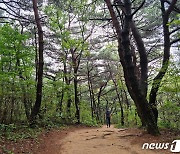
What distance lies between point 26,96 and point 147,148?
706cm

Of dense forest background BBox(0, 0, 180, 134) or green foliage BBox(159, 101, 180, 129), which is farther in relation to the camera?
dense forest background BBox(0, 0, 180, 134)

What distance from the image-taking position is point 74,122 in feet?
57.5

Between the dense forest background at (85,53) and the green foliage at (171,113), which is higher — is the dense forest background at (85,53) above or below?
above

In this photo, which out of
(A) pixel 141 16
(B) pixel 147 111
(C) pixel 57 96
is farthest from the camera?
(C) pixel 57 96

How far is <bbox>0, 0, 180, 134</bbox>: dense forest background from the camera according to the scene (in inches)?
352

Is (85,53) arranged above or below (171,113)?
above

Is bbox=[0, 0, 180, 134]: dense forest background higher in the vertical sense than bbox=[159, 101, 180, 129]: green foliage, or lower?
higher

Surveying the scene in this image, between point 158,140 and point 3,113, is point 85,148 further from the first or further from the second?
point 3,113

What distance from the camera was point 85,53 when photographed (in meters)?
18.8

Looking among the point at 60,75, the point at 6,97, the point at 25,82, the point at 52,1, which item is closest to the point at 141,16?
the point at 52,1

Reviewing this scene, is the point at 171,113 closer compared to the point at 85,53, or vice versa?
the point at 171,113

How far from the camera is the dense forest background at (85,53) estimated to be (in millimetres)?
8945

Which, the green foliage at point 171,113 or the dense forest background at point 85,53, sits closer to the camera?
the green foliage at point 171,113

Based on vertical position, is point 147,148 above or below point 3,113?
below
